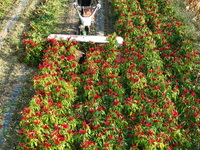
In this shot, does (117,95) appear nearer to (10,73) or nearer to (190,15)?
(10,73)

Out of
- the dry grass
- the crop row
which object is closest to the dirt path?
→ the crop row

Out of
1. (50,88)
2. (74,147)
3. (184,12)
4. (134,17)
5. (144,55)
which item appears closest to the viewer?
(74,147)

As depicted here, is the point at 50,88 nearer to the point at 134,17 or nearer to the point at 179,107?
the point at 179,107

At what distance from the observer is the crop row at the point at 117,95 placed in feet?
16.3

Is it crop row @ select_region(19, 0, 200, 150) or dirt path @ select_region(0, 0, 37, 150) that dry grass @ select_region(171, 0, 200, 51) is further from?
dirt path @ select_region(0, 0, 37, 150)

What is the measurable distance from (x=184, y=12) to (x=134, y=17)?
2.94 m

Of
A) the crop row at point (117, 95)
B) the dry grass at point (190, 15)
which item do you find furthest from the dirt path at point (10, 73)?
the dry grass at point (190, 15)

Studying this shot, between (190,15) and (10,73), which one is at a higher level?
(190,15)

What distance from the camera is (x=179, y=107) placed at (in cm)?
609

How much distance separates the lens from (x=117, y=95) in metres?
6.04

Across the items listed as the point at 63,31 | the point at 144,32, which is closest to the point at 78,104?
the point at 144,32

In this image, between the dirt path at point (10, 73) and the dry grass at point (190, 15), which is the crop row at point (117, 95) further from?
the dry grass at point (190, 15)

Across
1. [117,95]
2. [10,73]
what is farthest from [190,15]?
[10,73]

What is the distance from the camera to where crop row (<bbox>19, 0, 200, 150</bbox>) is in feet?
16.3
